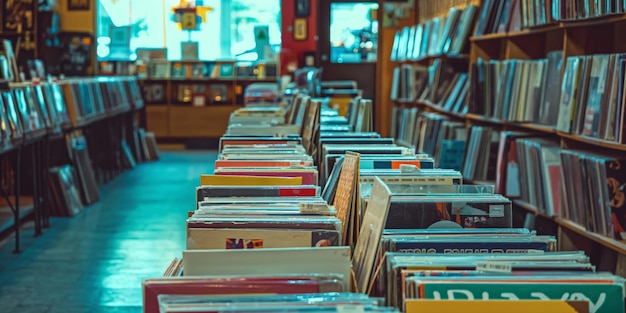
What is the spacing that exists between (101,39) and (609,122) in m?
12.0

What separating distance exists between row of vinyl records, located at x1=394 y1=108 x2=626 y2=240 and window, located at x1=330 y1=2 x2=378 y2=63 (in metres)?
5.30

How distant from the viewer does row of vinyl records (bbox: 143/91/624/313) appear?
50.7 inches

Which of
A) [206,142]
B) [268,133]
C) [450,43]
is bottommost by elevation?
[206,142]

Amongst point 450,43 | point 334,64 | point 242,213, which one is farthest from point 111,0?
point 242,213

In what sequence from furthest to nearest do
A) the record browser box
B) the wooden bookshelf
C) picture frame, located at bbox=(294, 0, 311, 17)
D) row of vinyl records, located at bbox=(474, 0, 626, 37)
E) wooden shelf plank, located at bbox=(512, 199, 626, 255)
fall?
1. picture frame, located at bbox=(294, 0, 311, 17)
2. the wooden bookshelf
3. row of vinyl records, located at bbox=(474, 0, 626, 37)
4. wooden shelf plank, located at bbox=(512, 199, 626, 255)
5. the record browser box

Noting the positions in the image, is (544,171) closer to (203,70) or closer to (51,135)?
(51,135)

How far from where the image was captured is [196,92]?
14.1m

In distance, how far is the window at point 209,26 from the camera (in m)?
15.0

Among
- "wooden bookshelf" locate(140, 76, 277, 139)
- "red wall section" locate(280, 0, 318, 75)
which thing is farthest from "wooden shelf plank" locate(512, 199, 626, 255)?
"red wall section" locate(280, 0, 318, 75)

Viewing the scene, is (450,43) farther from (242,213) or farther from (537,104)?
(242,213)

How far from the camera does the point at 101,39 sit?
14.5 metres

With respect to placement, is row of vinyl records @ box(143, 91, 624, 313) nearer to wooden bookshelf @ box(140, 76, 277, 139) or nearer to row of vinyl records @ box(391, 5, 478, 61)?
row of vinyl records @ box(391, 5, 478, 61)

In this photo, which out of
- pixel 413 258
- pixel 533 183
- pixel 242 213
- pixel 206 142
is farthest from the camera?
pixel 206 142

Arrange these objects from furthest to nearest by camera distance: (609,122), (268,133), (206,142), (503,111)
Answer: (206,142), (503,111), (268,133), (609,122)
